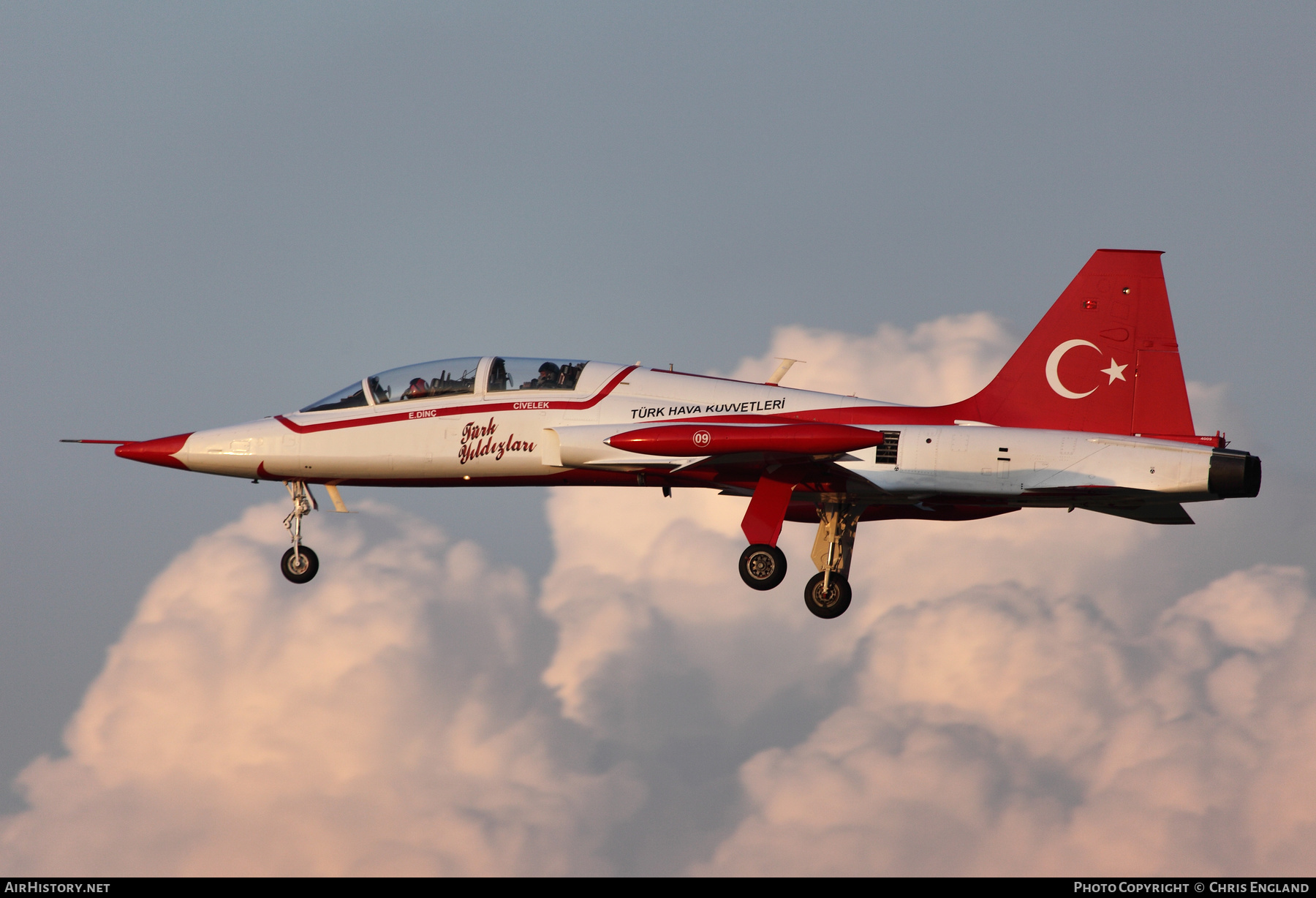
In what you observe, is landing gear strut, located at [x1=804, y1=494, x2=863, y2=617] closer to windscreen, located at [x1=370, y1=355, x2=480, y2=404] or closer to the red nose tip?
windscreen, located at [x1=370, y1=355, x2=480, y2=404]

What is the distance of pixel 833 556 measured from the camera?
71.5 feet

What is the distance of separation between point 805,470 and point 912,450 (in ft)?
4.84

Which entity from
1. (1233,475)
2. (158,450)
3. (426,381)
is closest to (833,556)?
(1233,475)

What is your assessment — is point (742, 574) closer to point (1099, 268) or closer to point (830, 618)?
point (830, 618)

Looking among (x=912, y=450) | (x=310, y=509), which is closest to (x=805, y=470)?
(x=912, y=450)

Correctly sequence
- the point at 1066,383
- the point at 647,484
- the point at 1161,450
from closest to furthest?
the point at 1161,450 → the point at 1066,383 → the point at 647,484

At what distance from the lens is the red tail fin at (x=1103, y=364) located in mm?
20000

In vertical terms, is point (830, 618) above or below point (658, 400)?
below

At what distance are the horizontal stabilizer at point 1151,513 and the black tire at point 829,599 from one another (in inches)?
137

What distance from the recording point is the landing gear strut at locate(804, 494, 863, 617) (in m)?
21.4

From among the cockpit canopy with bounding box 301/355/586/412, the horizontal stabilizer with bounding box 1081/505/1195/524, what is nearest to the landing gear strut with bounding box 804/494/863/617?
the horizontal stabilizer with bounding box 1081/505/1195/524

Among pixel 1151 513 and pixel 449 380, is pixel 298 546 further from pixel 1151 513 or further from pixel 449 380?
pixel 1151 513

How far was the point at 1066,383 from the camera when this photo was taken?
67.1 feet

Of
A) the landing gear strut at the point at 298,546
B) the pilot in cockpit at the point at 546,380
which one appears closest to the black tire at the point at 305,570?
the landing gear strut at the point at 298,546
